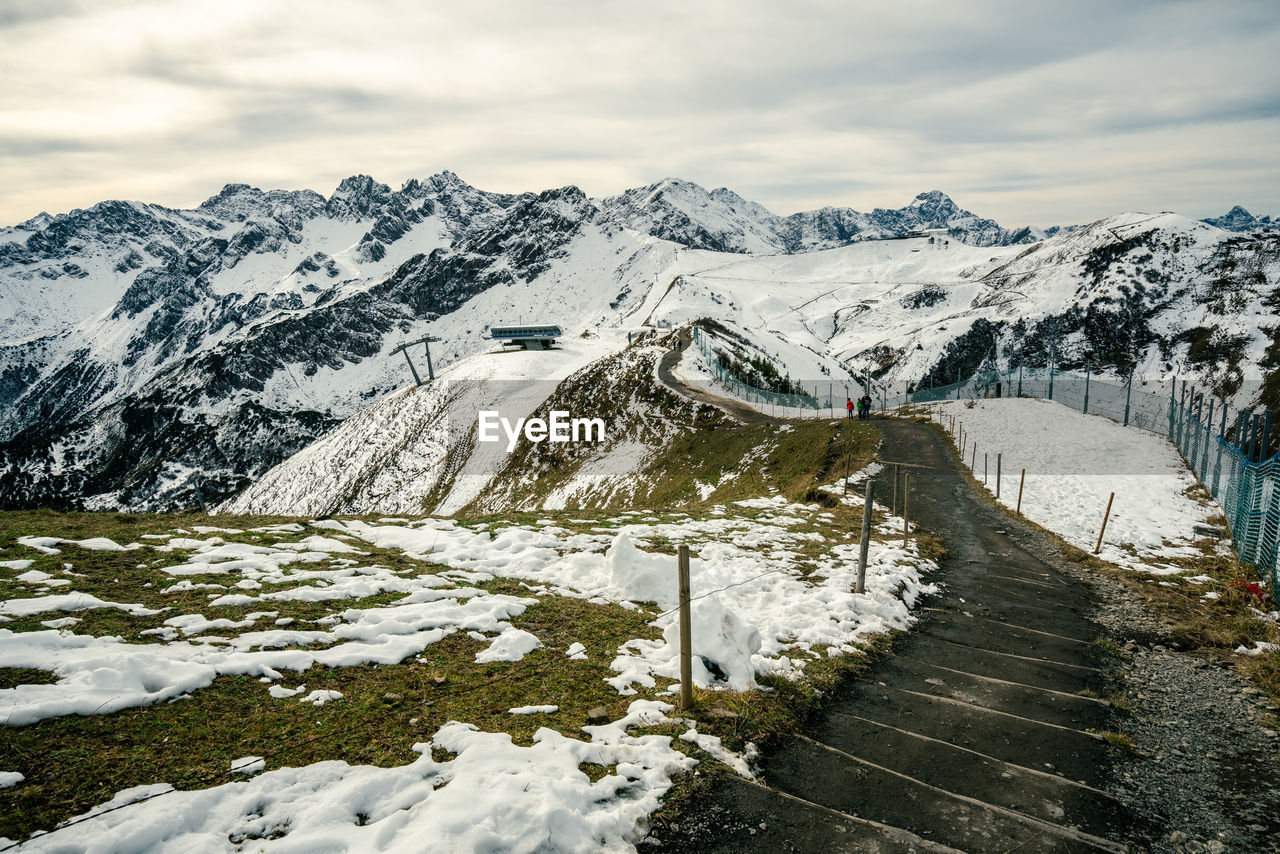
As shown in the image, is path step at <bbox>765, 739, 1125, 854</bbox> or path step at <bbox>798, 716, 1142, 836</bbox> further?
path step at <bbox>798, 716, 1142, 836</bbox>

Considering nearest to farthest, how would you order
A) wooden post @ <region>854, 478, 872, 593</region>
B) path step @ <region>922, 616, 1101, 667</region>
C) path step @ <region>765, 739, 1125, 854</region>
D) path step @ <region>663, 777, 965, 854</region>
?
1. path step @ <region>663, 777, 965, 854</region>
2. path step @ <region>765, 739, 1125, 854</region>
3. path step @ <region>922, 616, 1101, 667</region>
4. wooden post @ <region>854, 478, 872, 593</region>

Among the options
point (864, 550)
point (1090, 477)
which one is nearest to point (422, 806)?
point (864, 550)

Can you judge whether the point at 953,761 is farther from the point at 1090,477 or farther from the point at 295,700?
the point at 1090,477

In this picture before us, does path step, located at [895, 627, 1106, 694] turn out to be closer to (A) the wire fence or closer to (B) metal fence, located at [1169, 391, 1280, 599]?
(B) metal fence, located at [1169, 391, 1280, 599]

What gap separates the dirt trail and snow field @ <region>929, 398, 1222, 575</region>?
373 inches

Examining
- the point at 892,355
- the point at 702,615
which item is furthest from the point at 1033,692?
the point at 892,355

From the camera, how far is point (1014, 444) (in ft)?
122

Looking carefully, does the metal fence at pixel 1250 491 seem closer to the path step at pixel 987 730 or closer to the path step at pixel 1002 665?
the path step at pixel 1002 665

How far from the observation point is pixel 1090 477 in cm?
3012

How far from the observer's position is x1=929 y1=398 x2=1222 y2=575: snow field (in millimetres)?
20312

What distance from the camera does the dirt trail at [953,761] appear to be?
6.52 m

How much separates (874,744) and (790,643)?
2842 mm

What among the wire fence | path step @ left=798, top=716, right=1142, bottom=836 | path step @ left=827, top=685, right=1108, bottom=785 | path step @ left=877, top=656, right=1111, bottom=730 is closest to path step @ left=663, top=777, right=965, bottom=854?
path step @ left=798, top=716, right=1142, bottom=836

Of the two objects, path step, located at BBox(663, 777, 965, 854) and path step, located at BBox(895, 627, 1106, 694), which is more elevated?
path step, located at BBox(663, 777, 965, 854)
